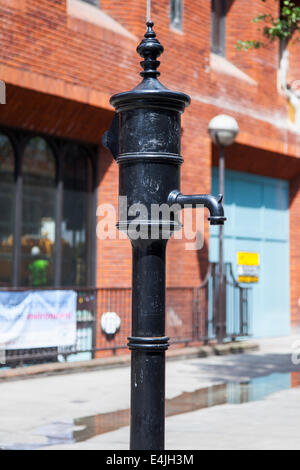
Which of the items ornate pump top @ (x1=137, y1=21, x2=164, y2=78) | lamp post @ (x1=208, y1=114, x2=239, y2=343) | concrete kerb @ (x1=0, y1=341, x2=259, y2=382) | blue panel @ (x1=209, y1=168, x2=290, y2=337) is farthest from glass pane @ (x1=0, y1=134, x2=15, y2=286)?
ornate pump top @ (x1=137, y1=21, x2=164, y2=78)

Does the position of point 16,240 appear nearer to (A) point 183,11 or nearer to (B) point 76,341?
(B) point 76,341

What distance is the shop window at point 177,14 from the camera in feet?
51.7

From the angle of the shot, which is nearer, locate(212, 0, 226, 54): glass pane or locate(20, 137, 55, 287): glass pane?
locate(20, 137, 55, 287): glass pane

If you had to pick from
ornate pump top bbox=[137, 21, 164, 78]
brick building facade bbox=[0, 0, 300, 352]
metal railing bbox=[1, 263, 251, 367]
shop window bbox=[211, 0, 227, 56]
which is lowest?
metal railing bbox=[1, 263, 251, 367]

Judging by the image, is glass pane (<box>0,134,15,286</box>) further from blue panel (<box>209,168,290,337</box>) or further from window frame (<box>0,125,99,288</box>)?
blue panel (<box>209,168,290,337</box>)

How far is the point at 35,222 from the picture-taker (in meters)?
13.3

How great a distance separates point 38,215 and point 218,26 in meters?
8.01

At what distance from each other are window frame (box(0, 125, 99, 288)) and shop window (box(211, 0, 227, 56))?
5717mm

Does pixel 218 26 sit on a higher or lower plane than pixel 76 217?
higher

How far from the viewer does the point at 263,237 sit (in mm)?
19875

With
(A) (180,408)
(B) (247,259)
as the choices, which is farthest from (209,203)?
(B) (247,259)

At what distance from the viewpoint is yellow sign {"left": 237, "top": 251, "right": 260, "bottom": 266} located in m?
17.6

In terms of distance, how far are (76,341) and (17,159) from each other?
3.20 metres

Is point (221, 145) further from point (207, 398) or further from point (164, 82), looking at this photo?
point (207, 398)
